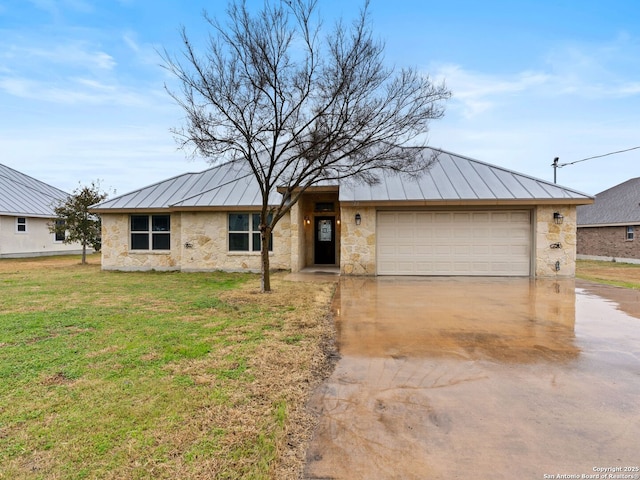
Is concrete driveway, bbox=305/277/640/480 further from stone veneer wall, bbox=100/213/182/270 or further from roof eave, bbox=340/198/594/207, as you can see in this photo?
stone veneer wall, bbox=100/213/182/270

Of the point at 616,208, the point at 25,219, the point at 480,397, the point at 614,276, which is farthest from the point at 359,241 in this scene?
the point at 25,219

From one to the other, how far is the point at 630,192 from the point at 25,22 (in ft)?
105

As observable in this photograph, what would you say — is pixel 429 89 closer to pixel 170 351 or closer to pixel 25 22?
pixel 170 351

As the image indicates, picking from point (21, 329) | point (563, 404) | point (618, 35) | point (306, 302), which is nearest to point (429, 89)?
point (306, 302)

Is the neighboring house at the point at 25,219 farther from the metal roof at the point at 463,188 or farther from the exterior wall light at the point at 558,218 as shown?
the exterior wall light at the point at 558,218

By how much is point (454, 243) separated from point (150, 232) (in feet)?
39.4

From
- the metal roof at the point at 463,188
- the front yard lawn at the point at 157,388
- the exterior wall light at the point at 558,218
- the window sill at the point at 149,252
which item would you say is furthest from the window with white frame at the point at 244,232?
the exterior wall light at the point at 558,218

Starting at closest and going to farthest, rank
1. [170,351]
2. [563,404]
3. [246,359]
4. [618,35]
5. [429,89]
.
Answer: [563,404], [246,359], [170,351], [429,89], [618,35]

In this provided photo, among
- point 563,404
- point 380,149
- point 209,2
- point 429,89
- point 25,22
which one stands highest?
point 25,22

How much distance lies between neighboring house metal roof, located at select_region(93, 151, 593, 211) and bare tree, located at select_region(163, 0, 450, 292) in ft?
10.3

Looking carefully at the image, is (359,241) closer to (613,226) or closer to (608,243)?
(613,226)

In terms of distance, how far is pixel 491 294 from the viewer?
8.39 meters

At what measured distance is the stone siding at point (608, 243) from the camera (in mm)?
18375

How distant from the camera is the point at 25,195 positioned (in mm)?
22062
